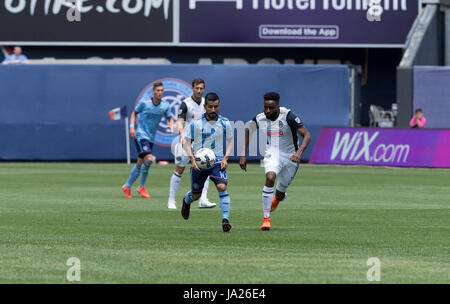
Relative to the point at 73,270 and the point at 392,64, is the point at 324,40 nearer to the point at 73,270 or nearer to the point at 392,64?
the point at 392,64

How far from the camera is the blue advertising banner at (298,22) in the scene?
4238 centimetres

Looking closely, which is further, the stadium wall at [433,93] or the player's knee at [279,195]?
the stadium wall at [433,93]

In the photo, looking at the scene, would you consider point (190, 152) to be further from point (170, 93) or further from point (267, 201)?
point (170, 93)

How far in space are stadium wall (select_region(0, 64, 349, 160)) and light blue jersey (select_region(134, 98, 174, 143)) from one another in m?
15.1

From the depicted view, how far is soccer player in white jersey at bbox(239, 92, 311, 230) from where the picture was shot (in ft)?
49.1

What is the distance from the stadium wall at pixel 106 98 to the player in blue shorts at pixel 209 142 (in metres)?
21.6

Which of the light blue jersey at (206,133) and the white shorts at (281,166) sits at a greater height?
the light blue jersey at (206,133)

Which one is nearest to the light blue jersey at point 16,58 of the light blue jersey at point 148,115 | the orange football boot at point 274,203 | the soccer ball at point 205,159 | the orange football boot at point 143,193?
the light blue jersey at point 148,115

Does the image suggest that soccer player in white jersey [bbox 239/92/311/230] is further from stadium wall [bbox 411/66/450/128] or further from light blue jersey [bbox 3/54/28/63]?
light blue jersey [bbox 3/54/28/63]

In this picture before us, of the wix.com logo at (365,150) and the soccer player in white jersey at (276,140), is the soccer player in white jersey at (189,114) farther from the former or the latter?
the wix.com logo at (365,150)

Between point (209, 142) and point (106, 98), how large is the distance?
73.3 ft
